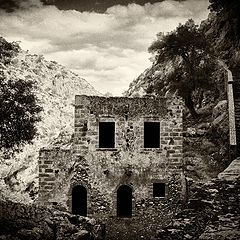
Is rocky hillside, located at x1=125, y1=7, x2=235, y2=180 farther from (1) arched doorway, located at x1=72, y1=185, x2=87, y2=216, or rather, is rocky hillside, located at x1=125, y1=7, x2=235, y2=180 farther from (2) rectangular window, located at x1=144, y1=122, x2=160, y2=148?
(1) arched doorway, located at x1=72, y1=185, x2=87, y2=216

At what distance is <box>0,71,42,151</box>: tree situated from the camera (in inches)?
573

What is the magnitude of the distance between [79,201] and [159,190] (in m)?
4.00

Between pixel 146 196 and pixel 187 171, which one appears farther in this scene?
pixel 187 171

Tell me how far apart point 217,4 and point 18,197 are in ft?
65.9

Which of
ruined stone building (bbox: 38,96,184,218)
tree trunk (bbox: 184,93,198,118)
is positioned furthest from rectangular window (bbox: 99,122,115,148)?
tree trunk (bbox: 184,93,198,118)

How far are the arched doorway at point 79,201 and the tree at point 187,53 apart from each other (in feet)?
32.8

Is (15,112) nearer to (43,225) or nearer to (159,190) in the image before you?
(43,225)

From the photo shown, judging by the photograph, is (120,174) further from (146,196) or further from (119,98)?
(119,98)

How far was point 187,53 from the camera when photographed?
24.0 meters

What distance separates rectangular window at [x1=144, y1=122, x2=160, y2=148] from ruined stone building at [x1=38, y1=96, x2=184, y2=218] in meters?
0.41

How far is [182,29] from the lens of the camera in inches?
927

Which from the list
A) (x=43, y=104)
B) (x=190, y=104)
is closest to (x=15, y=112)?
(x=190, y=104)

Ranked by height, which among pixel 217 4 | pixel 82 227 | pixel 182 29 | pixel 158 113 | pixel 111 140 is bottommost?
pixel 82 227

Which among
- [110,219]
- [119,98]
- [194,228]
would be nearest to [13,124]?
[119,98]
